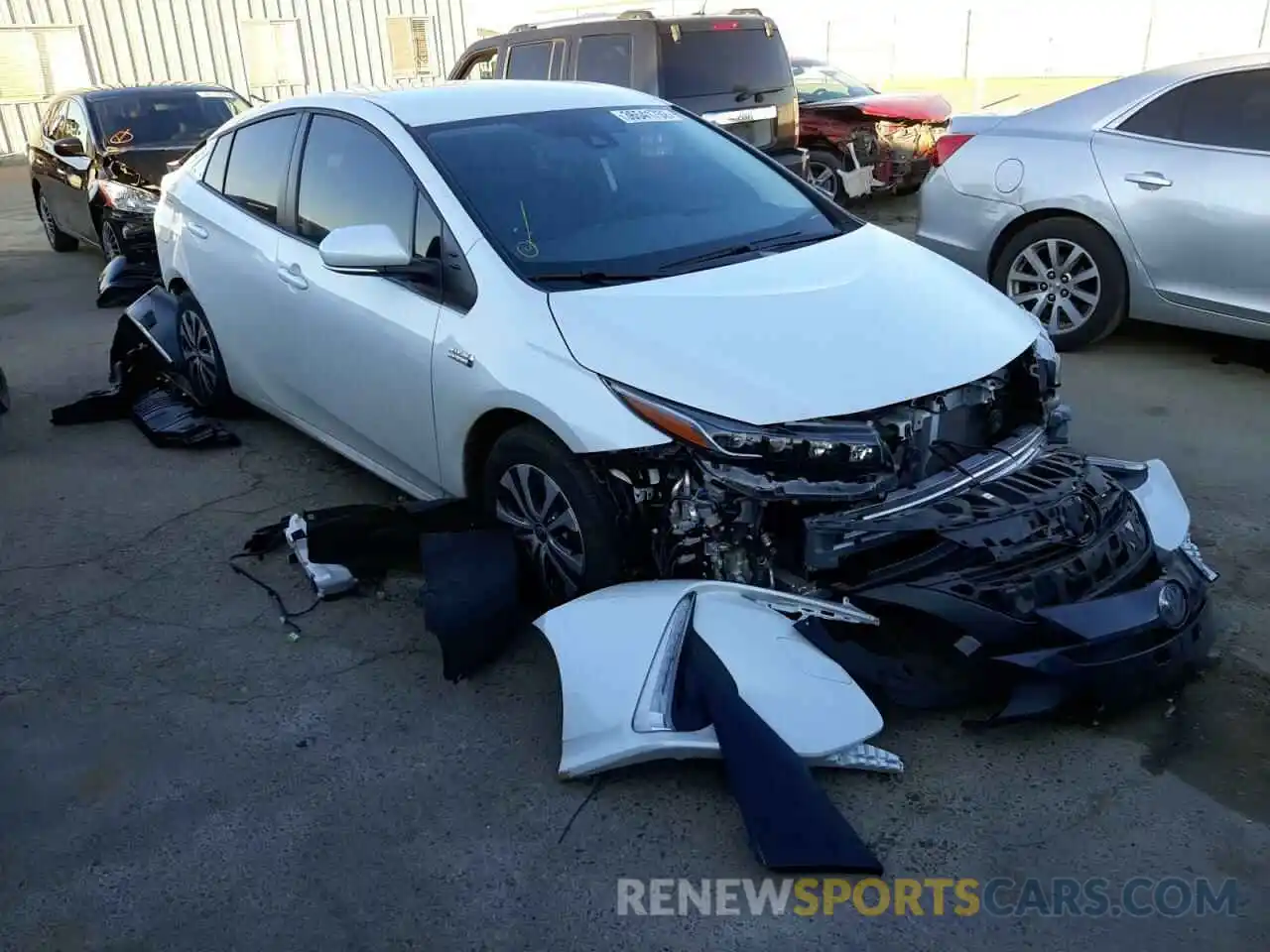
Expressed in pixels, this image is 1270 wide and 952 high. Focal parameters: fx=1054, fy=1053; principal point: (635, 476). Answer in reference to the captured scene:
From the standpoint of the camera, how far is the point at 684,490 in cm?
303

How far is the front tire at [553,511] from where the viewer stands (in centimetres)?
321

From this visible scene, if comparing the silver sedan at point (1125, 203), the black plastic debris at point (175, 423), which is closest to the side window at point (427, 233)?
the black plastic debris at point (175, 423)

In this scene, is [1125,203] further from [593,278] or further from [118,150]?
[118,150]

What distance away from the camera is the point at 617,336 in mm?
3137

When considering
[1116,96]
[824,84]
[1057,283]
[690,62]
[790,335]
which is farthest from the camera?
[824,84]

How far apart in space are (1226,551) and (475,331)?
9.48ft

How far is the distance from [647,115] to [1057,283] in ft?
10.3

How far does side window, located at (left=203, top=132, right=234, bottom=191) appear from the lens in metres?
5.14

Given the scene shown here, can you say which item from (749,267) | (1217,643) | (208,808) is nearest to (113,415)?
(208,808)

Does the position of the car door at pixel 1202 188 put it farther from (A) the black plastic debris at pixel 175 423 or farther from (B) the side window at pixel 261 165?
(A) the black plastic debris at pixel 175 423

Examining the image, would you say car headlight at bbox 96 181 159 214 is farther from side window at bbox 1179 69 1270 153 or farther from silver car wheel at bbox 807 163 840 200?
side window at bbox 1179 69 1270 153

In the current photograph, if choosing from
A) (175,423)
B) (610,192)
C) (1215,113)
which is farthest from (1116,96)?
(175,423)

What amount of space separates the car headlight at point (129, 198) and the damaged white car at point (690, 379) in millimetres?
5159

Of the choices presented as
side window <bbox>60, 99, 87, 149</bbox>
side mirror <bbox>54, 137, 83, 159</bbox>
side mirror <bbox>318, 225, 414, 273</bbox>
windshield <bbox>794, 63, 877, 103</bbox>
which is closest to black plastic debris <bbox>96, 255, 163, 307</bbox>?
side mirror <bbox>54, 137, 83, 159</bbox>
